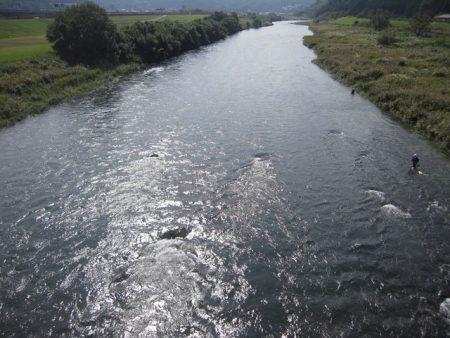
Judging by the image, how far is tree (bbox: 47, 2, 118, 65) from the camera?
2692 inches

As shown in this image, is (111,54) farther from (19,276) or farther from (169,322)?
(169,322)

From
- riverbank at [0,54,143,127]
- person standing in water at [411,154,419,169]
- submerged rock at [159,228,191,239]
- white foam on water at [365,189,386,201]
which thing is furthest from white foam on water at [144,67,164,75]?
submerged rock at [159,228,191,239]

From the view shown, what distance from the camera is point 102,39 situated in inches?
2795

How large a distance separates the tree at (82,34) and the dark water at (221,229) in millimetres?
30728

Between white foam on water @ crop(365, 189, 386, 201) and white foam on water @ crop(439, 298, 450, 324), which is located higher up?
white foam on water @ crop(439, 298, 450, 324)

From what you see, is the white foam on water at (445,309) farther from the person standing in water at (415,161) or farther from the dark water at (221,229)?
the person standing in water at (415,161)

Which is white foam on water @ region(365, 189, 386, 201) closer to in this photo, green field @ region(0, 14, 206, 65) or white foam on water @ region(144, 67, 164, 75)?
green field @ region(0, 14, 206, 65)

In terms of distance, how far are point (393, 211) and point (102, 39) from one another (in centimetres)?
6297

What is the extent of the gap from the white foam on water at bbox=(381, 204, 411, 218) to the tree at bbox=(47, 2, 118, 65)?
61117 mm

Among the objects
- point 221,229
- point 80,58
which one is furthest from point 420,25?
point 221,229

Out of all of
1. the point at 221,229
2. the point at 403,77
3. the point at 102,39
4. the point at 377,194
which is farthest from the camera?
the point at 102,39

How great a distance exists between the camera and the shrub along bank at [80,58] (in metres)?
49.3

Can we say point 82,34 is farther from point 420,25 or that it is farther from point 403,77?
point 420,25

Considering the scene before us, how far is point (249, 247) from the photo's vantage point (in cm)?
2131
